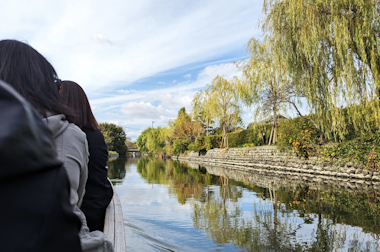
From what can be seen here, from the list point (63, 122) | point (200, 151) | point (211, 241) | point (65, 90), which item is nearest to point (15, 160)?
point (63, 122)

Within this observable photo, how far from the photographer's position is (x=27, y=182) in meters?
0.55

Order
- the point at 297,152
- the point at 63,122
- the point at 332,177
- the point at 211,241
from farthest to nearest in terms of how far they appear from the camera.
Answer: the point at 297,152 → the point at 332,177 → the point at 211,241 → the point at 63,122

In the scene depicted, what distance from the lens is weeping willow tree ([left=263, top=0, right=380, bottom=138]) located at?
9.25 meters

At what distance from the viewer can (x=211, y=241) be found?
4.21 m

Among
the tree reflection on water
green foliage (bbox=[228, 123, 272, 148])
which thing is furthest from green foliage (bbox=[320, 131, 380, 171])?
green foliage (bbox=[228, 123, 272, 148])

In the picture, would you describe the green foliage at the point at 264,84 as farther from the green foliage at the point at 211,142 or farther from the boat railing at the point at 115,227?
the boat railing at the point at 115,227

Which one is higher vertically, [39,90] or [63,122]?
[39,90]

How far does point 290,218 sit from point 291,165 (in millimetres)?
9238

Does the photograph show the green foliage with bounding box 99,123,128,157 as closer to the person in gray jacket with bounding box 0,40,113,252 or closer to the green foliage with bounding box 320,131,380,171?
the green foliage with bounding box 320,131,380,171

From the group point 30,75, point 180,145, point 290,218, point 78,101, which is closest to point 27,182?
point 30,75

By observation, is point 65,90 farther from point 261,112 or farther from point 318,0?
point 261,112

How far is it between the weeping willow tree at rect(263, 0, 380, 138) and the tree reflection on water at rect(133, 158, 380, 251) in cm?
357

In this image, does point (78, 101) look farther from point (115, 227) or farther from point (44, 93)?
point (44, 93)

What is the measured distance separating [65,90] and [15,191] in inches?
67.7
